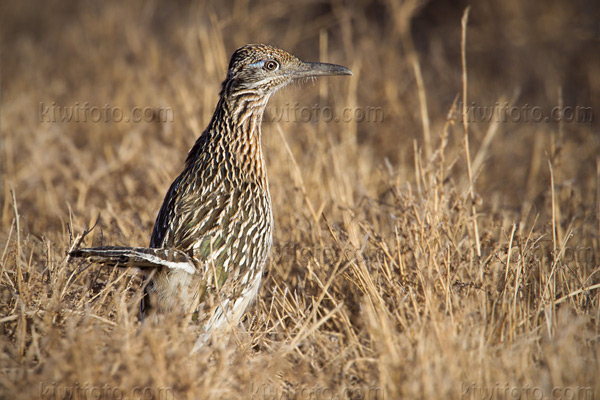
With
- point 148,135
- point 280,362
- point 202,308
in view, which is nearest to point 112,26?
point 148,135

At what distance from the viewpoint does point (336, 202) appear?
4824mm

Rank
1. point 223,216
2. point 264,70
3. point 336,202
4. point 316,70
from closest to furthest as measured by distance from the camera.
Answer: point 223,216
point 264,70
point 316,70
point 336,202

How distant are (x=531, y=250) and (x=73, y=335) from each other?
8.20ft

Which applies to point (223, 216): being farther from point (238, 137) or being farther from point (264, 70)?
point (264, 70)

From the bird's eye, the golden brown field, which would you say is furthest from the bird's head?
the golden brown field

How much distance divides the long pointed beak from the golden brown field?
47cm

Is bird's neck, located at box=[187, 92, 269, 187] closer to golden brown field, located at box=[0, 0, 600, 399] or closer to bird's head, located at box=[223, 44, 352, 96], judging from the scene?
bird's head, located at box=[223, 44, 352, 96]

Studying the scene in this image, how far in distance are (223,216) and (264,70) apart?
100 cm

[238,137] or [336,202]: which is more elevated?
[238,137]

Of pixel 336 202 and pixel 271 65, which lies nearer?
pixel 271 65

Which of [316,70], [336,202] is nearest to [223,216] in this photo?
[316,70]

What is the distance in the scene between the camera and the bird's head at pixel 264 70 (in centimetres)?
399

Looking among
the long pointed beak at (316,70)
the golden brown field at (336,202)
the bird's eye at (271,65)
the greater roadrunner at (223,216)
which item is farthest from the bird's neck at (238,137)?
the golden brown field at (336,202)

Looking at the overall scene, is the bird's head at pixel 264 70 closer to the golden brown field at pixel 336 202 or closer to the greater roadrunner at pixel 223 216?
the greater roadrunner at pixel 223 216
